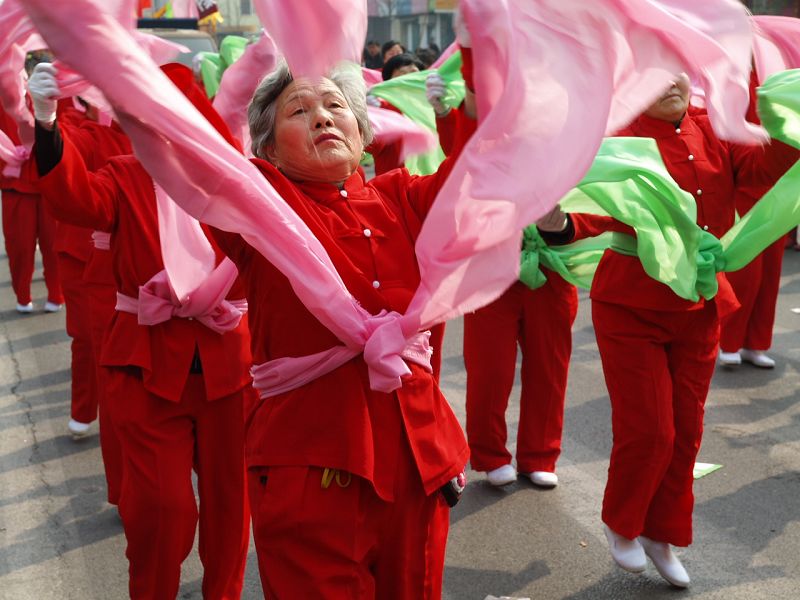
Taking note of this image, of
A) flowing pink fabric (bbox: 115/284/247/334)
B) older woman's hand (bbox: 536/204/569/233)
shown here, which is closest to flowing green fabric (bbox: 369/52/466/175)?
older woman's hand (bbox: 536/204/569/233)

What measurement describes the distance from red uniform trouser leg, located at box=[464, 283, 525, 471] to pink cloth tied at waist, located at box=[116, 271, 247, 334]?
1.71 metres

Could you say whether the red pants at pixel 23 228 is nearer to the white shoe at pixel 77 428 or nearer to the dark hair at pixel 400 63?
the dark hair at pixel 400 63

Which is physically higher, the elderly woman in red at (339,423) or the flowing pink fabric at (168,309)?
the elderly woman in red at (339,423)

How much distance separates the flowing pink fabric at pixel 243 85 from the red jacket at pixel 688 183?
1.21 m

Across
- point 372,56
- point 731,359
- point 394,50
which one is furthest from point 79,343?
point 372,56

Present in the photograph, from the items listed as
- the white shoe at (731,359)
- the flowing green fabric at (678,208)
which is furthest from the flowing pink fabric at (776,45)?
the white shoe at (731,359)

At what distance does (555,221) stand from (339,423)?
141 centimetres

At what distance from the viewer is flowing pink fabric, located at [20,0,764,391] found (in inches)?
93.8

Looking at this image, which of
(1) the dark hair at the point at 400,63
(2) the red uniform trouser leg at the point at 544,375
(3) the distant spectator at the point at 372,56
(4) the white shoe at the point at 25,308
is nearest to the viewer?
(2) the red uniform trouser leg at the point at 544,375

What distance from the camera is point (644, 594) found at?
422 centimetres

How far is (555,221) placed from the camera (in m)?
3.85

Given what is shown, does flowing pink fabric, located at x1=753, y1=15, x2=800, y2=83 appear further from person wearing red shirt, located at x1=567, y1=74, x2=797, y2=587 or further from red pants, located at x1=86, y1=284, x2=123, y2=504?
red pants, located at x1=86, y1=284, x2=123, y2=504

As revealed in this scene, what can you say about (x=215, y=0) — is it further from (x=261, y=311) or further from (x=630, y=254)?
(x=261, y=311)

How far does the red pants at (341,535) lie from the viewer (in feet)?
8.87
